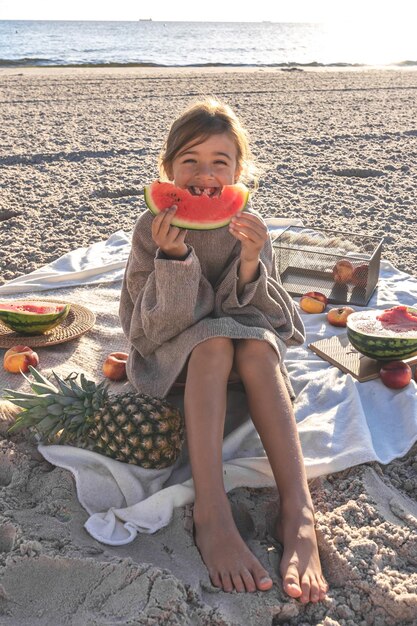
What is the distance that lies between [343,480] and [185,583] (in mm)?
969

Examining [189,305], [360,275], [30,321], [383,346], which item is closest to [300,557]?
[189,305]

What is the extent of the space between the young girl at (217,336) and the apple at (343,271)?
145 centimetres

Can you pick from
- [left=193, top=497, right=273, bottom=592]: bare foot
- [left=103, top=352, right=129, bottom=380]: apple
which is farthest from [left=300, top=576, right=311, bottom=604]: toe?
[left=103, top=352, right=129, bottom=380]: apple

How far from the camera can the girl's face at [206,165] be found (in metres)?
3.21

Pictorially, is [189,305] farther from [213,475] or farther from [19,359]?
[19,359]

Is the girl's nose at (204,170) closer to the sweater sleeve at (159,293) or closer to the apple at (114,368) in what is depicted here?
the sweater sleeve at (159,293)

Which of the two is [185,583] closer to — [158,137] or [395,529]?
[395,529]

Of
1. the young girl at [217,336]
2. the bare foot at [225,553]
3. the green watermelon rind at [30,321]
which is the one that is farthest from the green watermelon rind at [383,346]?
the green watermelon rind at [30,321]

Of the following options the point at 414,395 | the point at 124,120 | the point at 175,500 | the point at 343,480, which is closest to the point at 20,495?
the point at 175,500

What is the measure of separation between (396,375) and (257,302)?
95 cm

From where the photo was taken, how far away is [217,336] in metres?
2.89

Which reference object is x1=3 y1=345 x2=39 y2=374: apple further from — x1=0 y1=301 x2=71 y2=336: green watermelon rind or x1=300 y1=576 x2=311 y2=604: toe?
x1=300 y1=576 x2=311 y2=604: toe

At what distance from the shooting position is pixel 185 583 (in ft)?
7.70

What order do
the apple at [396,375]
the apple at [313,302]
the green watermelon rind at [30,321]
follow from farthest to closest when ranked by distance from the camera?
the apple at [313,302], the green watermelon rind at [30,321], the apple at [396,375]
